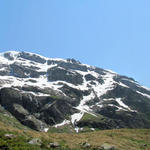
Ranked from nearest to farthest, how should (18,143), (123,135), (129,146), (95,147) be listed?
(18,143) < (95,147) < (129,146) < (123,135)

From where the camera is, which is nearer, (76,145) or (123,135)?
(76,145)

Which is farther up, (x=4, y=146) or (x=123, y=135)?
(x=123, y=135)

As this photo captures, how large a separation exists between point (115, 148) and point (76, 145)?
6309mm

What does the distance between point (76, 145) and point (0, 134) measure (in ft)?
38.7

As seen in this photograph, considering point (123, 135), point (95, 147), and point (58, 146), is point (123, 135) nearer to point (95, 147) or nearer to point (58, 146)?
point (95, 147)

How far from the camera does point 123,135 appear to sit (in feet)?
167

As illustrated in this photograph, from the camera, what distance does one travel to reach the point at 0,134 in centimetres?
3005

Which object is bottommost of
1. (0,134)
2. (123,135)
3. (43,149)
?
(43,149)

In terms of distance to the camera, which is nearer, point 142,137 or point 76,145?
point 76,145

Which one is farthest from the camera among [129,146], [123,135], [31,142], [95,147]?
[123,135]

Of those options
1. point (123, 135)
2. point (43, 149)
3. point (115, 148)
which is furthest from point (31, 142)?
point (123, 135)

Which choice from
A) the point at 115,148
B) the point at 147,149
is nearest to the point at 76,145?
the point at 115,148

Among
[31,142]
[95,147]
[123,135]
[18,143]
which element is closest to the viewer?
[18,143]

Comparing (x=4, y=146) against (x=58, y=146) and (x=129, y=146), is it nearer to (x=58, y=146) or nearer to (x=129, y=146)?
(x=58, y=146)
